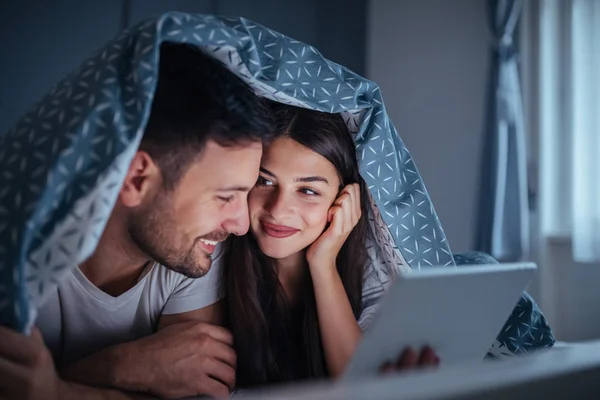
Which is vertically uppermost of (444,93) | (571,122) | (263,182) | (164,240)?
(444,93)

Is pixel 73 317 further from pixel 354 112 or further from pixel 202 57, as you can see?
pixel 354 112

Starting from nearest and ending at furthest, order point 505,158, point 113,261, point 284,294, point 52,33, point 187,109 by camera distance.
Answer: point 187,109
point 113,261
point 284,294
point 52,33
point 505,158

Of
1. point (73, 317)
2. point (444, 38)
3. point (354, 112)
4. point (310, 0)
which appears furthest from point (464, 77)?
point (73, 317)

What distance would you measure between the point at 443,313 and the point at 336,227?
54 centimetres

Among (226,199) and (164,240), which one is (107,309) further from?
(226,199)

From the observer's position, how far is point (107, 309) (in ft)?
3.79

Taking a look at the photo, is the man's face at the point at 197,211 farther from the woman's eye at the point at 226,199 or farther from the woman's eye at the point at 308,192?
the woman's eye at the point at 308,192

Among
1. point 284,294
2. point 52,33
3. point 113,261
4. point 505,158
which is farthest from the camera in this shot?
point 505,158

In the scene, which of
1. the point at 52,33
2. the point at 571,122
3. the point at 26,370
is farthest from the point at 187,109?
the point at 571,122

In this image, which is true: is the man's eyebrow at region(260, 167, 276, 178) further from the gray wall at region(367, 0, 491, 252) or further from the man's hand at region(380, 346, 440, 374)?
the gray wall at region(367, 0, 491, 252)

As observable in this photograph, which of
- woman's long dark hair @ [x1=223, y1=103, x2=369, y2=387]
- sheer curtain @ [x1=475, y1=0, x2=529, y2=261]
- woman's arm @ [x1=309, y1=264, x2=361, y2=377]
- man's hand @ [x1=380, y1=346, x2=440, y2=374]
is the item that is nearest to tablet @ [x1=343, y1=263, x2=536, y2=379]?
man's hand @ [x1=380, y1=346, x2=440, y2=374]

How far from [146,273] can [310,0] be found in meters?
2.06

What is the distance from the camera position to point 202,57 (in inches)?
41.9

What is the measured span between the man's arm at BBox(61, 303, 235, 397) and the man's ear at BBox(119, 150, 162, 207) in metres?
0.26
